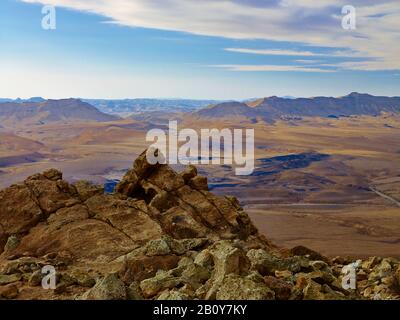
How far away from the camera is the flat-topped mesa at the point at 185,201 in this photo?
19609mm

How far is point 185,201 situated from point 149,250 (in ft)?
26.4

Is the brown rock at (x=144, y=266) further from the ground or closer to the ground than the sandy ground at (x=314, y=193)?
further from the ground

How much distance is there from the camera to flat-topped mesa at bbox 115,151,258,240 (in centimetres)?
1961

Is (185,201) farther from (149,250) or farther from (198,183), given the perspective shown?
(149,250)

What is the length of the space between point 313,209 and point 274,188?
30915 mm

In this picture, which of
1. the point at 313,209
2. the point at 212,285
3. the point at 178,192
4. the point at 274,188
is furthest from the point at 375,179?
the point at 212,285

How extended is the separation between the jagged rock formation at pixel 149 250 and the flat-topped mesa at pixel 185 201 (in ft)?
0.17

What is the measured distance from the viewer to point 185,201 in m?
21.3

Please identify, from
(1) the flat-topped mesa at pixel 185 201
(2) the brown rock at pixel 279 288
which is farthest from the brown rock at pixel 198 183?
(2) the brown rock at pixel 279 288

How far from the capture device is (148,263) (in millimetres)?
12758

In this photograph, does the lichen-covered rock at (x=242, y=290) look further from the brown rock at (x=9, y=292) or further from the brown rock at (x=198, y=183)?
the brown rock at (x=198, y=183)

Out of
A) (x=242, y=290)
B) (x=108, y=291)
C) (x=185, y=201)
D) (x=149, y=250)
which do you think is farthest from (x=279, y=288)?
(x=185, y=201)
